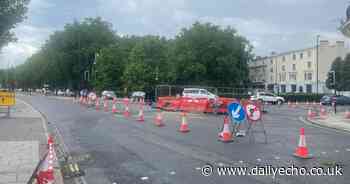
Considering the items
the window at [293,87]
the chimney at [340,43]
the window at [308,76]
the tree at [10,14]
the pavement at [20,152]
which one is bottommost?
the pavement at [20,152]

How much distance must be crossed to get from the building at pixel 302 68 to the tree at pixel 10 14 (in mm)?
58302

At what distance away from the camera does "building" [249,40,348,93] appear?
74.4m

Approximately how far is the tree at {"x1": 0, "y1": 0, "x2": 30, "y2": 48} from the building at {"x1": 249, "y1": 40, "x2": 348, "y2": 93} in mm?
58302

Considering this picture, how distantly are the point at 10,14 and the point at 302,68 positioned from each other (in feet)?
222

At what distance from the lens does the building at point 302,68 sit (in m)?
74.4

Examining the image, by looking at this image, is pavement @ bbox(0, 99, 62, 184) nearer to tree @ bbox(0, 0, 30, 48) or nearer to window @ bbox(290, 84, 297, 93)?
tree @ bbox(0, 0, 30, 48)

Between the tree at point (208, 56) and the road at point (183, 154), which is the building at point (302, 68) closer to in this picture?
the tree at point (208, 56)

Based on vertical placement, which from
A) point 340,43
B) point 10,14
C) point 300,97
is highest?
point 340,43

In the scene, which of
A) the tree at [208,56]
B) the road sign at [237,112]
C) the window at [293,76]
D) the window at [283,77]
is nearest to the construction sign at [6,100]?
the road sign at [237,112]

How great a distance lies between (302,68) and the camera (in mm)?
77938

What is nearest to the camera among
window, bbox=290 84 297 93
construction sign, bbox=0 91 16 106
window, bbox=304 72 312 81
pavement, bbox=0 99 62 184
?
pavement, bbox=0 99 62 184

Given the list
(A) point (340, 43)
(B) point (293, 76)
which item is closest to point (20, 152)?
(A) point (340, 43)

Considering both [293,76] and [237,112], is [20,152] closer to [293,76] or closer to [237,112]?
[237,112]

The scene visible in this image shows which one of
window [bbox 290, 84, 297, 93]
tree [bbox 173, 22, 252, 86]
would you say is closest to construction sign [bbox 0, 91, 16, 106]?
tree [bbox 173, 22, 252, 86]
